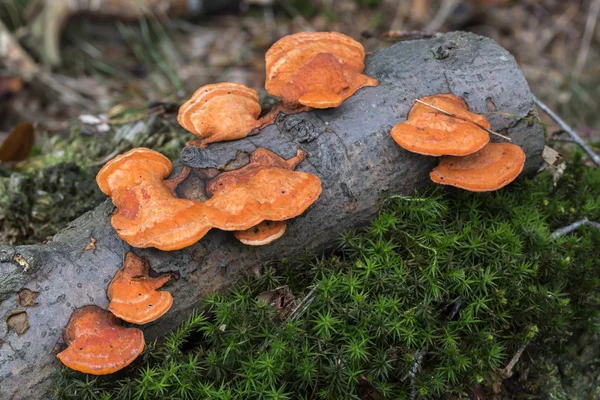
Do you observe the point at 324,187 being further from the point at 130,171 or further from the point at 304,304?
the point at 130,171

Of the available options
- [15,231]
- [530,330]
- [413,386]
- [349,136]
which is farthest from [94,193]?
[530,330]

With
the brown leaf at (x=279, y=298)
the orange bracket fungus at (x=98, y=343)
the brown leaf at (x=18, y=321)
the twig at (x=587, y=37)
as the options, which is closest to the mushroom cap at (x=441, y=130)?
the brown leaf at (x=279, y=298)

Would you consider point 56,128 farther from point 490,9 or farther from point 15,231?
point 490,9

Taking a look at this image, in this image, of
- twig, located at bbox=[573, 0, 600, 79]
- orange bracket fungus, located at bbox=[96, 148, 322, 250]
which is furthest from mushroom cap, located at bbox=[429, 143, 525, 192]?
twig, located at bbox=[573, 0, 600, 79]

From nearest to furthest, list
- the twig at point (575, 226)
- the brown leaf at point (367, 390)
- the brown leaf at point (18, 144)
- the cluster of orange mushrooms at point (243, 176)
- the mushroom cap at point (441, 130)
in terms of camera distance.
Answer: the cluster of orange mushrooms at point (243, 176) → the brown leaf at point (367, 390) → the mushroom cap at point (441, 130) → the twig at point (575, 226) → the brown leaf at point (18, 144)

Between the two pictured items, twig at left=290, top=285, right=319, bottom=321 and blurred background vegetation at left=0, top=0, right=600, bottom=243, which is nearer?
twig at left=290, top=285, right=319, bottom=321

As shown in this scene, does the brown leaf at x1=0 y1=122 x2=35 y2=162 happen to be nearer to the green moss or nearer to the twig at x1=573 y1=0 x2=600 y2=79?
the green moss

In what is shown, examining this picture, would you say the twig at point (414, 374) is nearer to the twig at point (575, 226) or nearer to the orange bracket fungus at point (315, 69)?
the twig at point (575, 226)
